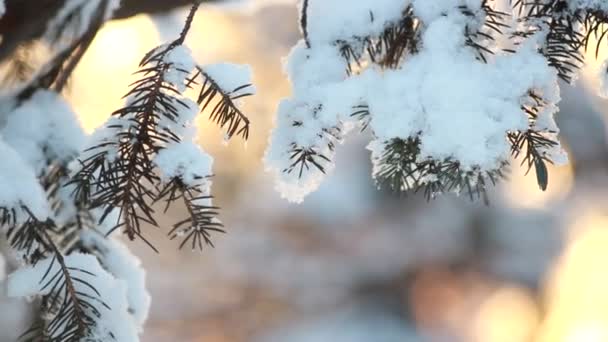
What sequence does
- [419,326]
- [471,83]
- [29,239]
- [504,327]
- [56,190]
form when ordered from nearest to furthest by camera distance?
[471,83], [29,239], [56,190], [504,327], [419,326]

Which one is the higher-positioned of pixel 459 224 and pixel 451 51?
pixel 459 224

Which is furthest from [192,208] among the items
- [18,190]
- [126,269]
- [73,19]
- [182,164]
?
[73,19]

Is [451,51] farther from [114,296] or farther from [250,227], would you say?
[250,227]

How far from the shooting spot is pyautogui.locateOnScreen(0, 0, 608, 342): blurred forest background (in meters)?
4.84

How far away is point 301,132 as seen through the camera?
0.69 meters

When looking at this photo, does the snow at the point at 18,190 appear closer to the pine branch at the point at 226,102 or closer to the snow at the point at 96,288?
the snow at the point at 96,288

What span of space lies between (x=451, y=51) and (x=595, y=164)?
4.59 metres

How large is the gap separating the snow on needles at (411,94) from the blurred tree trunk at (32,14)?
0.28 meters

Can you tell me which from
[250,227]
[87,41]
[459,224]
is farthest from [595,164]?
[87,41]

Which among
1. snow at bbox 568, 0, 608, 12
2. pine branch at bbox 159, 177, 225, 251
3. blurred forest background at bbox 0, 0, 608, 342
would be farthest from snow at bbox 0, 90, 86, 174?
blurred forest background at bbox 0, 0, 608, 342

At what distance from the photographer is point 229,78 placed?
70 centimetres

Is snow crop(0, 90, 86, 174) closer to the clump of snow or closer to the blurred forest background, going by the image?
the clump of snow

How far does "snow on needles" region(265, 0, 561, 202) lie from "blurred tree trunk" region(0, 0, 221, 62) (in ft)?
0.93

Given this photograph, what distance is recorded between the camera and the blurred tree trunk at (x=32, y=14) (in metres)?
0.90
